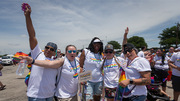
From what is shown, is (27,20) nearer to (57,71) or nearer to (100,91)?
(57,71)

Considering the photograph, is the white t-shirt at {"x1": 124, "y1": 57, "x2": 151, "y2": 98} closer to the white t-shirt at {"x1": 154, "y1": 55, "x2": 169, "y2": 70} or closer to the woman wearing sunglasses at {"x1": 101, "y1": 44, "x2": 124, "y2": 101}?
the woman wearing sunglasses at {"x1": 101, "y1": 44, "x2": 124, "y2": 101}

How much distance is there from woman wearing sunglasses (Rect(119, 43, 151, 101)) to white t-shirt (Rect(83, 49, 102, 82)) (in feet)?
3.24

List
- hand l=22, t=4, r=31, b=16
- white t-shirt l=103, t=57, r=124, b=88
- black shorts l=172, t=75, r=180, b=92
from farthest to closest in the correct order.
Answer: black shorts l=172, t=75, r=180, b=92 < white t-shirt l=103, t=57, r=124, b=88 < hand l=22, t=4, r=31, b=16

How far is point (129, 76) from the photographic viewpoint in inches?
75.8

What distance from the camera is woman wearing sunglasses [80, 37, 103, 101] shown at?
2850 millimetres

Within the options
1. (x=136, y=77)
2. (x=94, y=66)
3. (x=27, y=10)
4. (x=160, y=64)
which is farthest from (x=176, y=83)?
(x=27, y=10)

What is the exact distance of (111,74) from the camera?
2.78 meters

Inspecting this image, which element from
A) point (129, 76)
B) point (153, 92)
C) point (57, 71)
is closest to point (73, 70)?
point (57, 71)

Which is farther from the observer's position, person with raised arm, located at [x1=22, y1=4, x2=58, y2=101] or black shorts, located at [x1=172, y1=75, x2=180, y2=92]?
black shorts, located at [x1=172, y1=75, x2=180, y2=92]

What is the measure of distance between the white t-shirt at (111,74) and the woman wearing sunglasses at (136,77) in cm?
72

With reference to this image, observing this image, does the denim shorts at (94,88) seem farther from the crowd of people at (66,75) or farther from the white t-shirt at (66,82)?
the white t-shirt at (66,82)

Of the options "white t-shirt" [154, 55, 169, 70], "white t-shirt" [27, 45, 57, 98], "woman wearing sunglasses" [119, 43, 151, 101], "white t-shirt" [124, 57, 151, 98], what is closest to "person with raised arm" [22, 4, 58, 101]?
"white t-shirt" [27, 45, 57, 98]

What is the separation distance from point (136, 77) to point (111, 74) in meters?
0.98

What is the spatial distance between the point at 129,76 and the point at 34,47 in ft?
6.23
